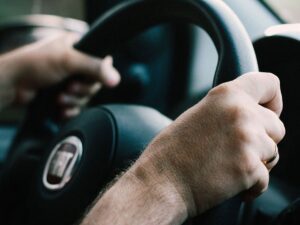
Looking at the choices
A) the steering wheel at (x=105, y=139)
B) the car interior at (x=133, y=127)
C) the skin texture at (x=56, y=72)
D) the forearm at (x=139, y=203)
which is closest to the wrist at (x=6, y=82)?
the skin texture at (x=56, y=72)

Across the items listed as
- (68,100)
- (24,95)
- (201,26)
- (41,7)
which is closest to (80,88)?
(68,100)

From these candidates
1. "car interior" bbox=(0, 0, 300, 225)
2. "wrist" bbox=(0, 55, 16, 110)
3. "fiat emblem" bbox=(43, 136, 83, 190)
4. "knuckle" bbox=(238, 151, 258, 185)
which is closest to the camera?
"knuckle" bbox=(238, 151, 258, 185)

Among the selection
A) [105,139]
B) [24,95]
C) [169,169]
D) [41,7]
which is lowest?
[41,7]

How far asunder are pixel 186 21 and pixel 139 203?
0.37 metres

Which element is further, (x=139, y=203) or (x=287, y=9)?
(x=287, y=9)

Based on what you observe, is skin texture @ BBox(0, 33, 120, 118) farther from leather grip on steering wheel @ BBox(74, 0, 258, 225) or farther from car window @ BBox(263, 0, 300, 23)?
car window @ BBox(263, 0, 300, 23)

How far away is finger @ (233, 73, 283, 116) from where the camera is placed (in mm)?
665

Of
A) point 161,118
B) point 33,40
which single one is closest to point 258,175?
point 161,118

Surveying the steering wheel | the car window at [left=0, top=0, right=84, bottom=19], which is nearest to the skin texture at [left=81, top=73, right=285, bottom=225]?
the steering wheel

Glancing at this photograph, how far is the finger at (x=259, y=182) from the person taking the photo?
0.65 m

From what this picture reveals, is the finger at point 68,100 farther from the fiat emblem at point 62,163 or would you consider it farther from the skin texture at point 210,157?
the skin texture at point 210,157

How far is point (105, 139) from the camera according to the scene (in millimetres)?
948

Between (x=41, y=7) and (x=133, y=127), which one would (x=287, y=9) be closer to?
(x=133, y=127)

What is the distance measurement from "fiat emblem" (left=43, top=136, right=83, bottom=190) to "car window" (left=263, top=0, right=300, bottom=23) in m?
0.45
